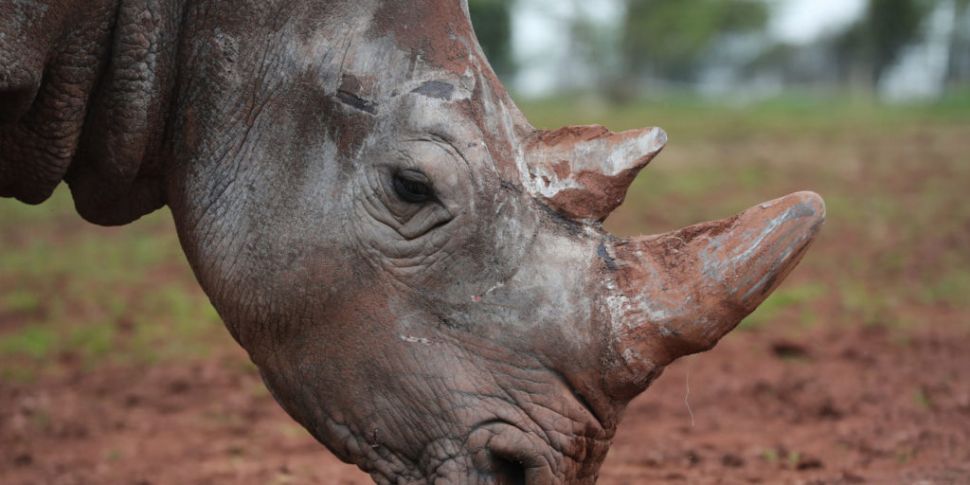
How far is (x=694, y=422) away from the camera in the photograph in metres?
5.65

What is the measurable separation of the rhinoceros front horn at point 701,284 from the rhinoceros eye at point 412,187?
0.53 meters

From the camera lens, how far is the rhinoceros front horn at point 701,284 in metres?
2.96

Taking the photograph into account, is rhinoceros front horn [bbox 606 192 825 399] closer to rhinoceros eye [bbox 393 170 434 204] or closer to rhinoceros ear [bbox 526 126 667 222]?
rhinoceros ear [bbox 526 126 667 222]

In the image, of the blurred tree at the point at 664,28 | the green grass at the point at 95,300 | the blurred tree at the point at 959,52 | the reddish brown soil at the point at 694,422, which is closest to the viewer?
the reddish brown soil at the point at 694,422

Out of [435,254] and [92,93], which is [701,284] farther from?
[92,93]

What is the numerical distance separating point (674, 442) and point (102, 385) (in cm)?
312

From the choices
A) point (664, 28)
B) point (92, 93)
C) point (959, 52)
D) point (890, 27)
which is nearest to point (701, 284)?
point (92, 93)

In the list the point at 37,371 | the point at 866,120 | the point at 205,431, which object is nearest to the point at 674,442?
the point at 205,431

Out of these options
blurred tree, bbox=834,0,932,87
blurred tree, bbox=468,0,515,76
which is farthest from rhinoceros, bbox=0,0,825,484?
blurred tree, bbox=834,0,932,87

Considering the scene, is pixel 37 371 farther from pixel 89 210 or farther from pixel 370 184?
pixel 370 184

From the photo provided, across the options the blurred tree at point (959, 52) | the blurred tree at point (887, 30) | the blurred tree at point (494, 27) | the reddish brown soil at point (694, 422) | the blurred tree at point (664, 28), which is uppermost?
the blurred tree at point (887, 30)

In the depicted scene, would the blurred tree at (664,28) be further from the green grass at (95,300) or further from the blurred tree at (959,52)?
the green grass at (95,300)

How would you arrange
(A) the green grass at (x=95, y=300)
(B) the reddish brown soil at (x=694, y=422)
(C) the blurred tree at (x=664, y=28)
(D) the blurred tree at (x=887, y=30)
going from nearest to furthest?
1. (B) the reddish brown soil at (x=694, y=422)
2. (A) the green grass at (x=95, y=300)
3. (C) the blurred tree at (x=664, y=28)
4. (D) the blurred tree at (x=887, y=30)

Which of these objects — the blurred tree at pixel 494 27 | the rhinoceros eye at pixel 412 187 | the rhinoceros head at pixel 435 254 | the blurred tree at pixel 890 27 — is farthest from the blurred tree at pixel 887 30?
the rhinoceros eye at pixel 412 187
